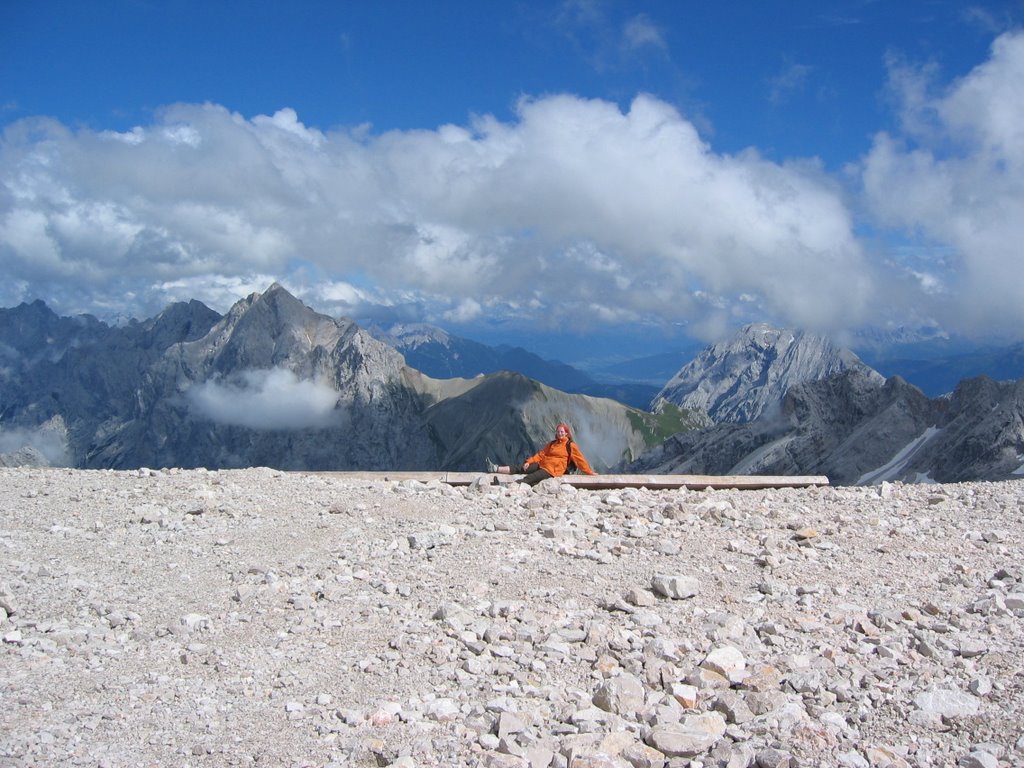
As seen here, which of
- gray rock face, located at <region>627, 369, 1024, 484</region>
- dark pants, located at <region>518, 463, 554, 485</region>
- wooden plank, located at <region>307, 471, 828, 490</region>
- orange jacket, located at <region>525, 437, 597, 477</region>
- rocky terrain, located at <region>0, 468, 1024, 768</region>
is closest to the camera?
rocky terrain, located at <region>0, 468, 1024, 768</region>

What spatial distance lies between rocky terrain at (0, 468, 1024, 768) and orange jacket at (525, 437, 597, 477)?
9.67ft

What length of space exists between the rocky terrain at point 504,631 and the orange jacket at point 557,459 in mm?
2948

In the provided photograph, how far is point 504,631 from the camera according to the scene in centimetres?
802

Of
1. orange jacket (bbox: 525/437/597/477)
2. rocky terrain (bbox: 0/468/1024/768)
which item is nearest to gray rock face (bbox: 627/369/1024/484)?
orange jacket (bbox: 525/437/597/477)

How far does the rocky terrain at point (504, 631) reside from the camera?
6.16 metres

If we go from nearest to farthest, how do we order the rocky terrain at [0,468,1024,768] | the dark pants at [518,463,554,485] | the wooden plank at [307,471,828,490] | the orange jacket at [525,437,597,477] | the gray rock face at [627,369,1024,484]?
the rocky terrain at [0,468,1024,768], the wooden plank at [307,471,828,490], the dark pants at [518,463,554,485], the orange jacket at [525,437,597,477], the gray rock face at [627,369,1024,484]

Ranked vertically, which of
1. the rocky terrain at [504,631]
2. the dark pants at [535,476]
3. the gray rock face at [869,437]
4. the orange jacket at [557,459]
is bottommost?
the rocky terrain at [504,631]

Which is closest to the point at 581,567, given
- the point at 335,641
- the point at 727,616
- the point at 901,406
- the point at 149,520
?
the point at 727,616

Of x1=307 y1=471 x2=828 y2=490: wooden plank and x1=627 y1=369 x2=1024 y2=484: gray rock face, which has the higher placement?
x1=627 y1=369 x2=1024 y2=484: gray rock face

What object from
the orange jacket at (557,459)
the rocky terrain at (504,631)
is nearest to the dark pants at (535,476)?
the orange jacket at (557,459)

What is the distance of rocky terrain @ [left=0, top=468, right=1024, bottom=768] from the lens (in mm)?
6164

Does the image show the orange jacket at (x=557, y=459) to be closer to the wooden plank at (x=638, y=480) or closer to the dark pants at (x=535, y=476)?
the dark pants at (x=535, y=476)

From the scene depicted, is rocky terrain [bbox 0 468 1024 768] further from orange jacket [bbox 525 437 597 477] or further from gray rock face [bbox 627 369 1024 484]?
gray rock face [bbox 627 369 1024 484]

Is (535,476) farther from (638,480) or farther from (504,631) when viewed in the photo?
(504,631)
